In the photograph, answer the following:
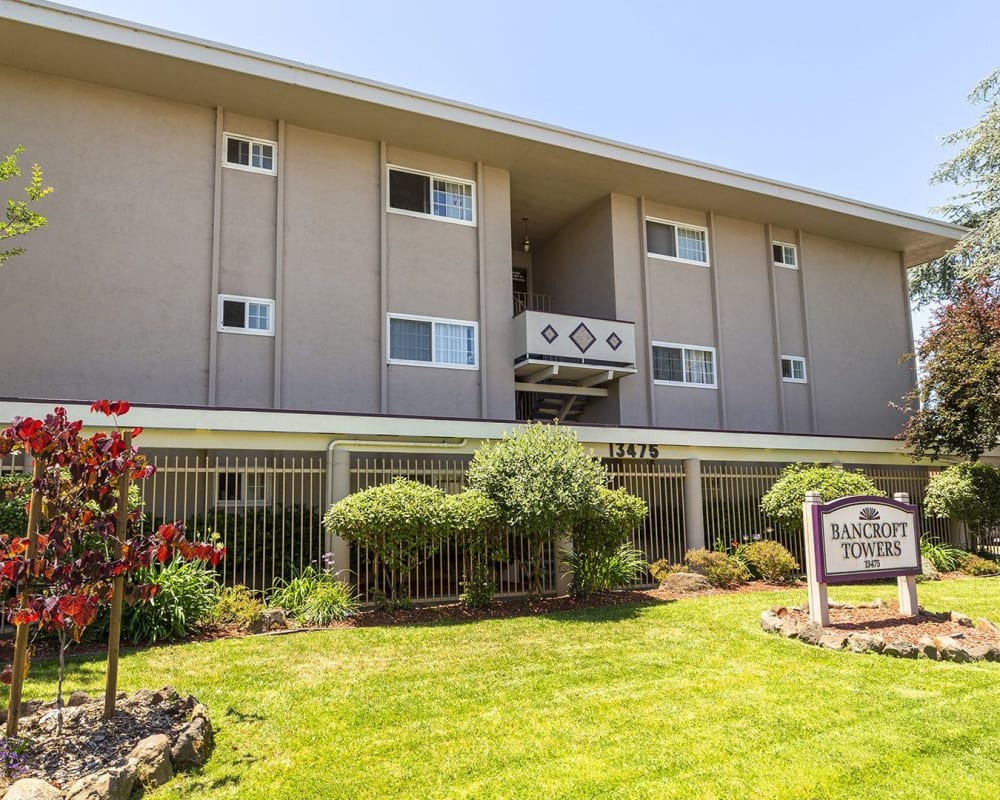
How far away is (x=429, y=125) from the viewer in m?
16.0

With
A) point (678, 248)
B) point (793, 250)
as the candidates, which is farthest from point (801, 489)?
point (793, 250)

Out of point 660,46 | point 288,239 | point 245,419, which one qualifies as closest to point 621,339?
point 660,46

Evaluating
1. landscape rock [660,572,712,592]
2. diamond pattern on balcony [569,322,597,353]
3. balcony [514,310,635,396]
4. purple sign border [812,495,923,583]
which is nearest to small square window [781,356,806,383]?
balcony [514,310,635,396]

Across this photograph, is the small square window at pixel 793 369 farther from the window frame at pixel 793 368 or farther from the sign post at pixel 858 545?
the sign post at pixel 858 545

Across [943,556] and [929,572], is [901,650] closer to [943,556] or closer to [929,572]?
[929,572]

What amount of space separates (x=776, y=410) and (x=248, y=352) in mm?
14042

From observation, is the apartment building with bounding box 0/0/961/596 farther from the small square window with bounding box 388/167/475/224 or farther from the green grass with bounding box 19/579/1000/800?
the green grass with bounding box 19/579/1000/800

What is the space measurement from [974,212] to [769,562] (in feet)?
66.2

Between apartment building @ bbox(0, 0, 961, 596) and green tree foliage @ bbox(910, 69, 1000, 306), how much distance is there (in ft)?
7.60

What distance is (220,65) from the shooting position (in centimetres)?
1383

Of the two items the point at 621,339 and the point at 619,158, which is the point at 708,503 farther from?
the point at 619,158

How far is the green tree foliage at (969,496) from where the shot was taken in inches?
614

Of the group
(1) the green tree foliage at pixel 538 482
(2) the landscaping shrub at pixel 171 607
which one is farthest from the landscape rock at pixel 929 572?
(2) the landscaping shrub at pixel 171 607

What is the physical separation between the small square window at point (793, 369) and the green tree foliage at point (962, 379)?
4.27 metres
